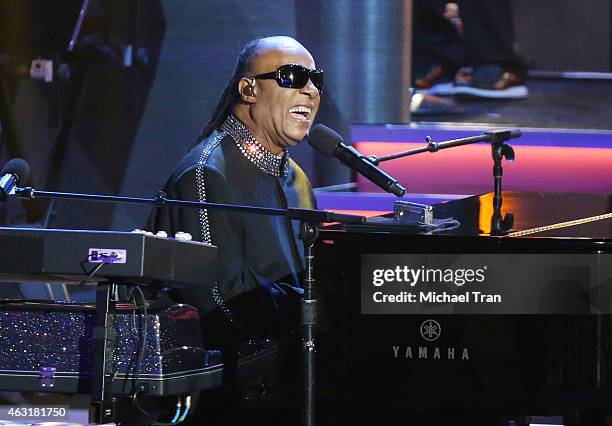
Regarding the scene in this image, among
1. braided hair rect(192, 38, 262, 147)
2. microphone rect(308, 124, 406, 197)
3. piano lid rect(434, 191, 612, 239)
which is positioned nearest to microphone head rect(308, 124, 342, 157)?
microphone rect(308, 124, 406, 197)

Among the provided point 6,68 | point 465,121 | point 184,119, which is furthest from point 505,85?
point 6,68

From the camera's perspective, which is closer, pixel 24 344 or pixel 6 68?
pixel 24 344

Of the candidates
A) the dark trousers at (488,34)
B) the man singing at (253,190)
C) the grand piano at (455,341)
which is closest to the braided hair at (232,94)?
the man singing at (253,190)

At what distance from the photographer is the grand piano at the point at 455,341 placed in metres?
3.30

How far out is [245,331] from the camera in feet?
12.0

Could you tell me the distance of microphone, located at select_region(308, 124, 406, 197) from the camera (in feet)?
11.1

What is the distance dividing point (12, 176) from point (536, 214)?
1.75 metres

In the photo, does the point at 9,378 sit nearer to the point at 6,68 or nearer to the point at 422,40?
the point at 6,68

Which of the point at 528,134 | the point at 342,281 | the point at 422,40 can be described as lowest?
the point at 342,281

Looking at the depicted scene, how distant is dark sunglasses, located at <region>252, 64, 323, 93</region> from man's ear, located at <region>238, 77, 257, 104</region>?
0.10 m

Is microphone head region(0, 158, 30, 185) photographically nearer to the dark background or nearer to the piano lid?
the piano lid

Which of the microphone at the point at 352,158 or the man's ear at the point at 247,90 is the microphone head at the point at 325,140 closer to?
the microphone at the point at 352,158

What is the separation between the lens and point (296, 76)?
4.09 metres

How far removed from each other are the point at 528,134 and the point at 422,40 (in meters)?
2.28
